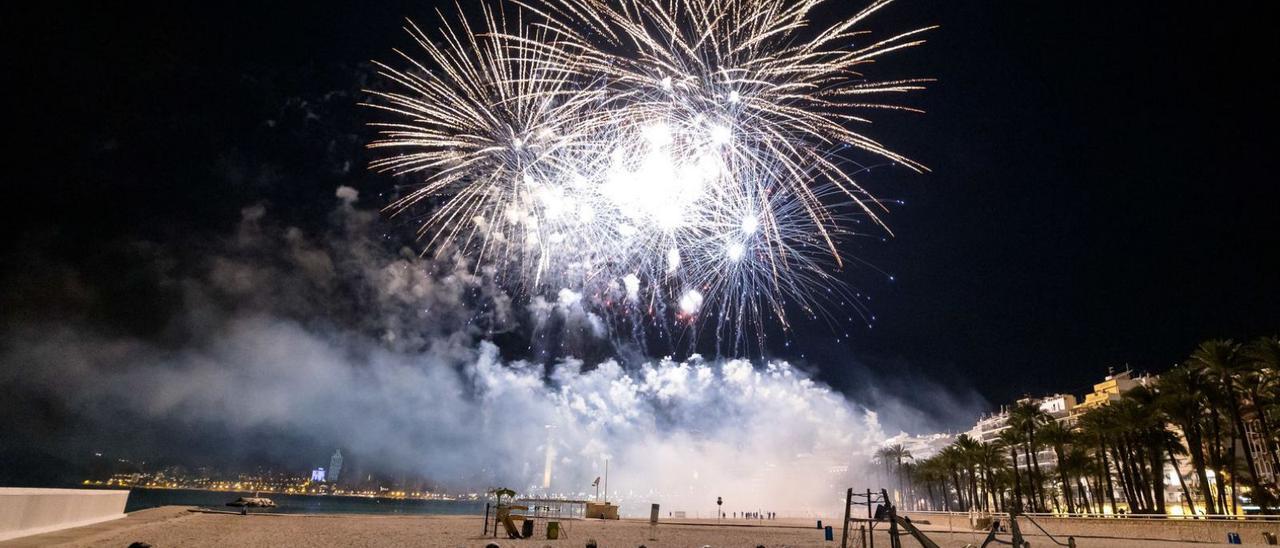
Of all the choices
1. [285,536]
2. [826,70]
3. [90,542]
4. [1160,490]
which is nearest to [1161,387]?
[1160,490]

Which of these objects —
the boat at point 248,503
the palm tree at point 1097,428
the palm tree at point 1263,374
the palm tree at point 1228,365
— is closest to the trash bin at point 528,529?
the boat at point 248,503

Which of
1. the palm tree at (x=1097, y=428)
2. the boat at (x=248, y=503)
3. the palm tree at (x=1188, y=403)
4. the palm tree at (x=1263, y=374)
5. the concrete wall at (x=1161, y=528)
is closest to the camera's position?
the concrete wall at (x=1161, y=528)

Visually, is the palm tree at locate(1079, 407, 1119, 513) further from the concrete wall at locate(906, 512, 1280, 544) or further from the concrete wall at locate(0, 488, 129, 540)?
the concrete wall at locate(0, 488, 129, 540)

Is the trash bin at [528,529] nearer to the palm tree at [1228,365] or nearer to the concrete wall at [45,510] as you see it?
the concrete wall at [45,510]

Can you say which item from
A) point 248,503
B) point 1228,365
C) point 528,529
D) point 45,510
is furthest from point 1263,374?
point 248,503

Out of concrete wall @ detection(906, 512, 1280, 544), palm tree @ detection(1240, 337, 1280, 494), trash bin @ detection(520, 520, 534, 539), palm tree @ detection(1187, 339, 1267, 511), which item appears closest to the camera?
trash bin @ detection(520, 520, 534, 539)

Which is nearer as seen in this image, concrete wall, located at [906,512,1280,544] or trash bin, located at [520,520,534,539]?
trash bin, located at [520,520,534,539]

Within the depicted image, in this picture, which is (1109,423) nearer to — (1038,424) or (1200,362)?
(1200,362)

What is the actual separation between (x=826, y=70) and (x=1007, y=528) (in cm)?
3449

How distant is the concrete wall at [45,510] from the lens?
1276 centimetres

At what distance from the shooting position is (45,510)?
1471 cm

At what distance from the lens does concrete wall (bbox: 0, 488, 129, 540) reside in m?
12.8

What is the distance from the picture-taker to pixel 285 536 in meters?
22.8

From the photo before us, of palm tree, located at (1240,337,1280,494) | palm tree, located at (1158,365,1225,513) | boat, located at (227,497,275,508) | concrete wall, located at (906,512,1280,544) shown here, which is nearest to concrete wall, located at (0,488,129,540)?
boat, located at (227,497,275,508)
